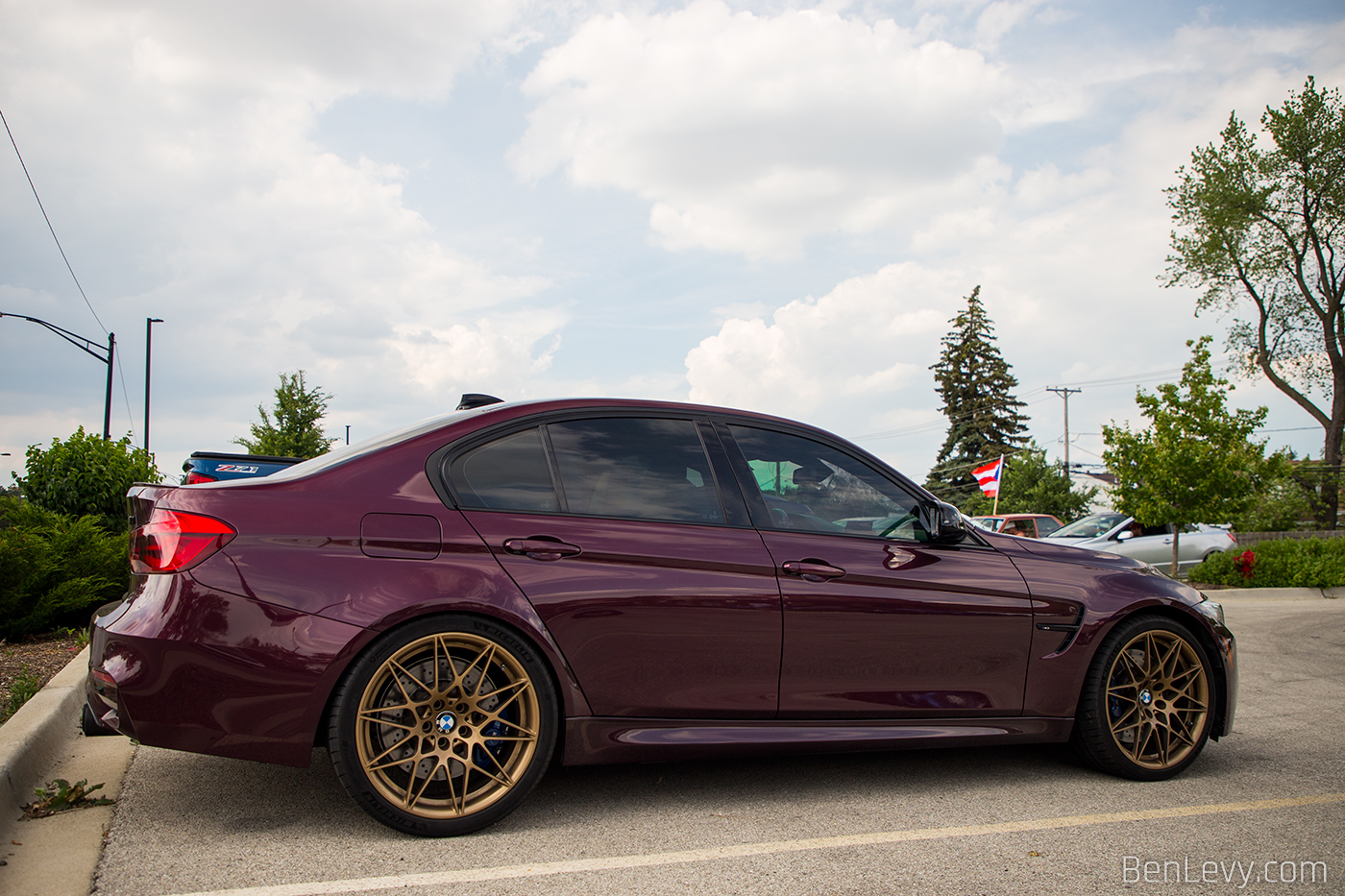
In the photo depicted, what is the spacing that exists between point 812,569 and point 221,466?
245 inches

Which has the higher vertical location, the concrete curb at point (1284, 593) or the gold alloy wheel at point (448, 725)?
the gold alloy wheel at point (448, 725)

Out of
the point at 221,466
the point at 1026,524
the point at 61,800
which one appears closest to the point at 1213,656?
the point at 61,800

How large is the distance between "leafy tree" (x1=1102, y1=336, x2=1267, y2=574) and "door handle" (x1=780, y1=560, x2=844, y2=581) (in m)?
15.8

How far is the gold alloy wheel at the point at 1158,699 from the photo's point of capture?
405cm

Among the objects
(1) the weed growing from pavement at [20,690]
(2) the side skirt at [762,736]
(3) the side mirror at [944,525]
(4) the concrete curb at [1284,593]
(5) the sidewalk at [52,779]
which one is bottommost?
(4) the concrete curb at [1284,593]

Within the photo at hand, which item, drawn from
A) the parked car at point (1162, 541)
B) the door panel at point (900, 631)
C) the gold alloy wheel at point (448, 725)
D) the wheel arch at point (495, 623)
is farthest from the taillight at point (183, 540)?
the parked car at point (1162, 541)

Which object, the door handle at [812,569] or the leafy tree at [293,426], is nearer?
the door handle at [812,569]

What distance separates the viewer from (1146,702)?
4078 mm

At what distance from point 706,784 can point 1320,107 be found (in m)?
37.3

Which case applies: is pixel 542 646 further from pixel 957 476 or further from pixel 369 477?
pixel 957 476

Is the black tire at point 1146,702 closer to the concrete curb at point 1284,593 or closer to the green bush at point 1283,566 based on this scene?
the concrete curb at point 1284,593

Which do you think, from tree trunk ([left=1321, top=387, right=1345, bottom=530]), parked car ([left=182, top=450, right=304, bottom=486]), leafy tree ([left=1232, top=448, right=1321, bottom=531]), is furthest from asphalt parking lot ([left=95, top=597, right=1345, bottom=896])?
leafy tree ([left=1232, top=448, right=1321, bottom=531])

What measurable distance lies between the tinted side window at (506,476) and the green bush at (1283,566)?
15704mm

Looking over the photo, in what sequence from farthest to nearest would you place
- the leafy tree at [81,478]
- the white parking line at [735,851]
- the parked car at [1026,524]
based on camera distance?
the parked car at [1026,524], the leafy tree at [81,478], the white parking line at [735,851]
